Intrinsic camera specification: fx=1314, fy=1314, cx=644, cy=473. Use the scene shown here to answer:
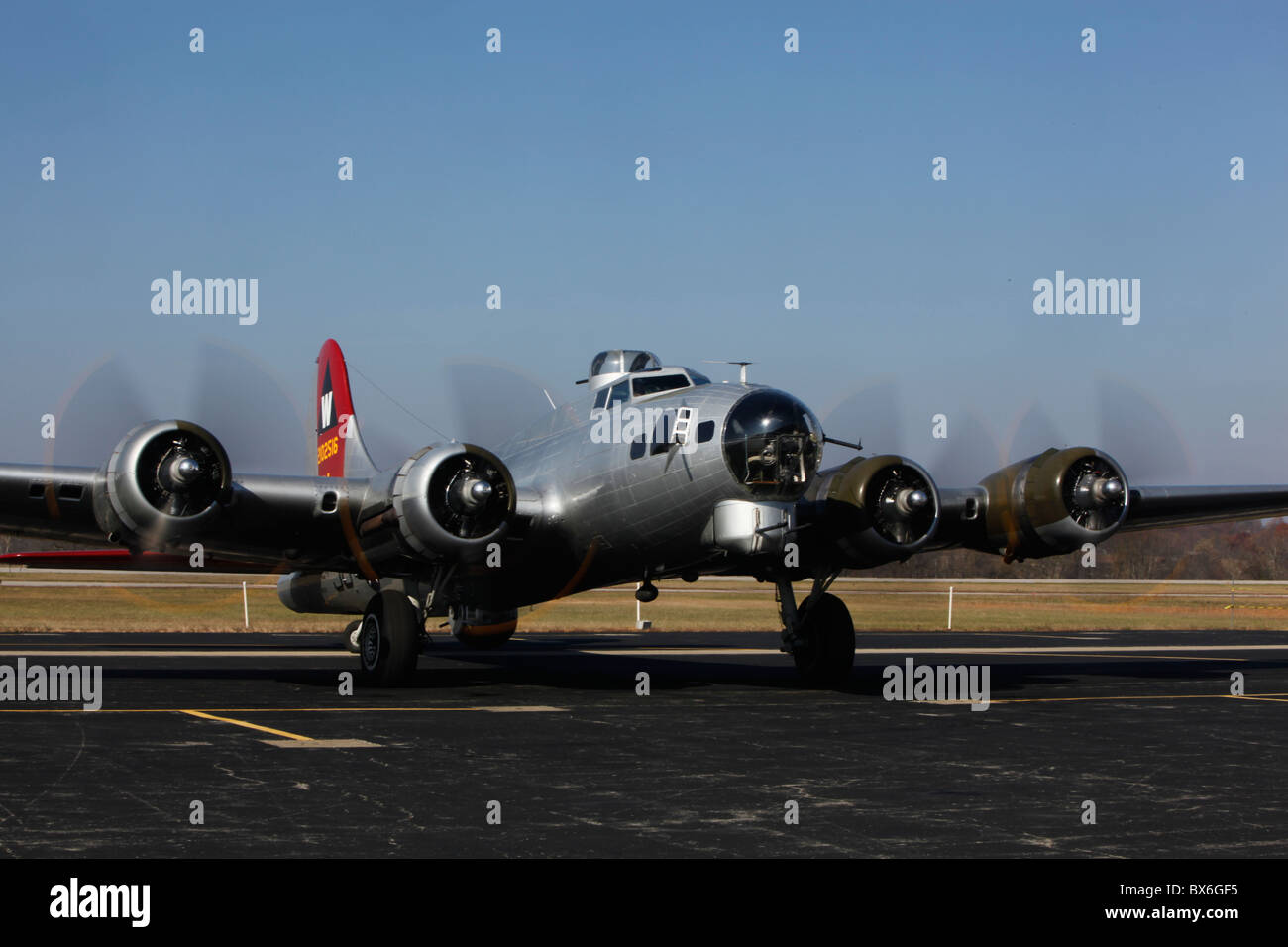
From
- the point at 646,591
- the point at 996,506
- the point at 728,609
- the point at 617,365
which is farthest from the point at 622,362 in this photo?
the point at 728,609

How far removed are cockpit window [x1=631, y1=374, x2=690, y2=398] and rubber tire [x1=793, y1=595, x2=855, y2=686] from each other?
13.8ft

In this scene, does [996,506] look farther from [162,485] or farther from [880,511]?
[162,485]

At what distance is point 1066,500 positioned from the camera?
69.5 feet

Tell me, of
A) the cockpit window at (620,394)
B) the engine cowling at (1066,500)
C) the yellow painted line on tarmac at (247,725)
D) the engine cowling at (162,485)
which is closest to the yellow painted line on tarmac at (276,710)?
the yellow painted line on tarmac at (247,725)

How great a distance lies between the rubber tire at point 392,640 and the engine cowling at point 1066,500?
990cm

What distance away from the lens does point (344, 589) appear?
26.2 m

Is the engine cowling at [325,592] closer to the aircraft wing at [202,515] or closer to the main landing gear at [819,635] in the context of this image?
the aircraft wing at [202,515]

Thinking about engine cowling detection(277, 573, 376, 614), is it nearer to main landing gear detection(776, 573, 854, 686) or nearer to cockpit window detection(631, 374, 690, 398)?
cockpit window detection(631, 374, 690, 398)

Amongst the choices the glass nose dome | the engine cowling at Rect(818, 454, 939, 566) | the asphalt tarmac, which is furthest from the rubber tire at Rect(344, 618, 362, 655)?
the glass nose dome

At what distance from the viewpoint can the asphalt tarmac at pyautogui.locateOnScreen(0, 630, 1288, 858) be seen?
8.40m
